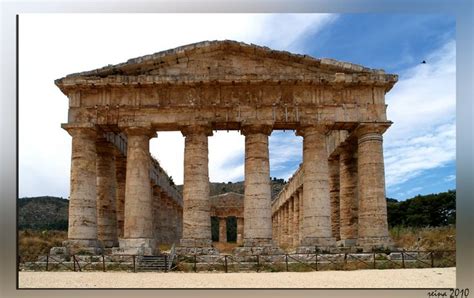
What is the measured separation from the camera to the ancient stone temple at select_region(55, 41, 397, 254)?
2800 cm

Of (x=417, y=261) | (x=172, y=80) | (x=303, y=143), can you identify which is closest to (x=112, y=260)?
(x=172, y=80)

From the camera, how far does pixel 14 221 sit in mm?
15703

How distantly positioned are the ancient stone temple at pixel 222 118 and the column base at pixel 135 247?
0.12 meters

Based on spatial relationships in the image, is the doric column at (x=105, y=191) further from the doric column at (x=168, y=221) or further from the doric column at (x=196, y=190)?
the doric column at (x=168, y=221)

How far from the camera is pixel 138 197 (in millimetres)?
28297

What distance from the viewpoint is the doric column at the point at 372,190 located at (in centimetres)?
2758

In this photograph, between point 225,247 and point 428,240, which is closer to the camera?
point 428,240

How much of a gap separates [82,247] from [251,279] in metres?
10.6

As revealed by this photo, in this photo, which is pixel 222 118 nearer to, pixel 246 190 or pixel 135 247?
pixel 246 190

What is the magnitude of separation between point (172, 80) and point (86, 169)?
627 centimetres

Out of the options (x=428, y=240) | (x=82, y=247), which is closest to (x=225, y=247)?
(x=428, y=240)

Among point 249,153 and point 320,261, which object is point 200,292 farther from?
point 249,153

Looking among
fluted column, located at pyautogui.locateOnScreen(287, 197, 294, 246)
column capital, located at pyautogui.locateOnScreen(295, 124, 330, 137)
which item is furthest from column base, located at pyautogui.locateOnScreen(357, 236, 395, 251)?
fluted column, located at pyautogui.locateOnScreen(287, 197, 294, 246)

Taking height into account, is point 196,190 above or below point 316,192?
above
